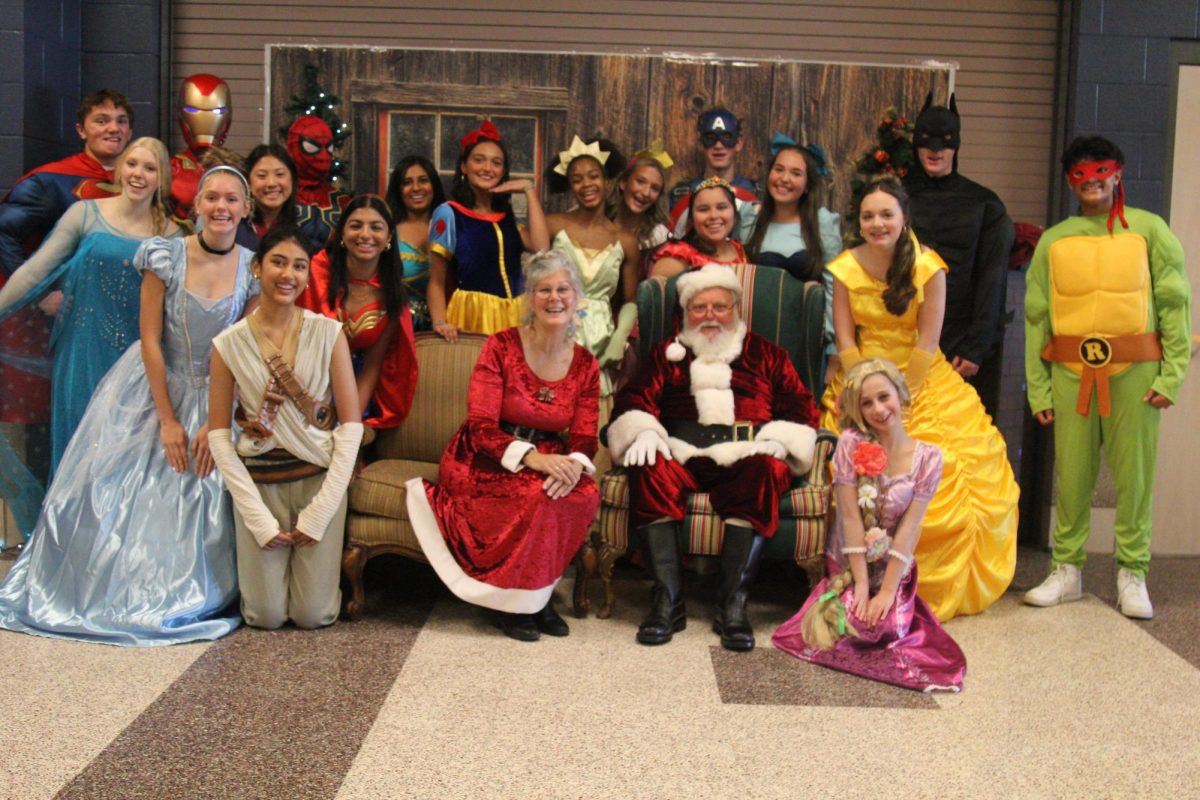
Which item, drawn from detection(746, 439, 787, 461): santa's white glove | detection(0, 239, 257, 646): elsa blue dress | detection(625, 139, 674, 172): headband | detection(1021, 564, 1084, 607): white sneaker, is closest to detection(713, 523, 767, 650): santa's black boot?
detection(746, 439, 787, 461): santa's white glove

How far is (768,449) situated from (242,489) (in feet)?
5.07

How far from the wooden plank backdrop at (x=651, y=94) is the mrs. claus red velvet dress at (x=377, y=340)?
145 centimetres

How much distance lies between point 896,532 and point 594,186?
175 cm

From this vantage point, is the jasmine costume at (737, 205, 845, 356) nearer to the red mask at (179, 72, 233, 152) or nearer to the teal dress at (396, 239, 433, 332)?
the teal dress at (396, 239, 433, 332)

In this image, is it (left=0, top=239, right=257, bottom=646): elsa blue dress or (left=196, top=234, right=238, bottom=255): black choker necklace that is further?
(left=196, top=234, right=238, bottom=255): black choker necklace

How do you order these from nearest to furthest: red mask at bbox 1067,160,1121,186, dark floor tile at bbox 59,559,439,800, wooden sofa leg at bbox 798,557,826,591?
dark floor tile at bbox 59,559,439,800
wooden sofa leg at bbox 798,557,826,591
red mask at bbox 1067,160,1121,186

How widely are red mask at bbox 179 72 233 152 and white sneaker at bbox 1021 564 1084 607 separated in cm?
353

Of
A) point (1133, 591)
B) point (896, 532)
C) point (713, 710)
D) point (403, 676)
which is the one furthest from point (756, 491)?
point (1133, 591)

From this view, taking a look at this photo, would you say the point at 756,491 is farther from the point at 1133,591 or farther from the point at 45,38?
the point at 45,38

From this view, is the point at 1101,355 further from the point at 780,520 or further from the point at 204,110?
the point at 204,110

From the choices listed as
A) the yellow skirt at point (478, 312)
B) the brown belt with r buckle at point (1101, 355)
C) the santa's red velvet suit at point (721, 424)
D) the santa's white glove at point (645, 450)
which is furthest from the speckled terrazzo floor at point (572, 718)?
the yellow skirt at point (478, 312)

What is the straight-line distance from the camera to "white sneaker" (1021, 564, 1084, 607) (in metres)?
4.02

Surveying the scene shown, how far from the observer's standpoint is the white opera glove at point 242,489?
134 inches

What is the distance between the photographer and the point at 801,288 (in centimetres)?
413
